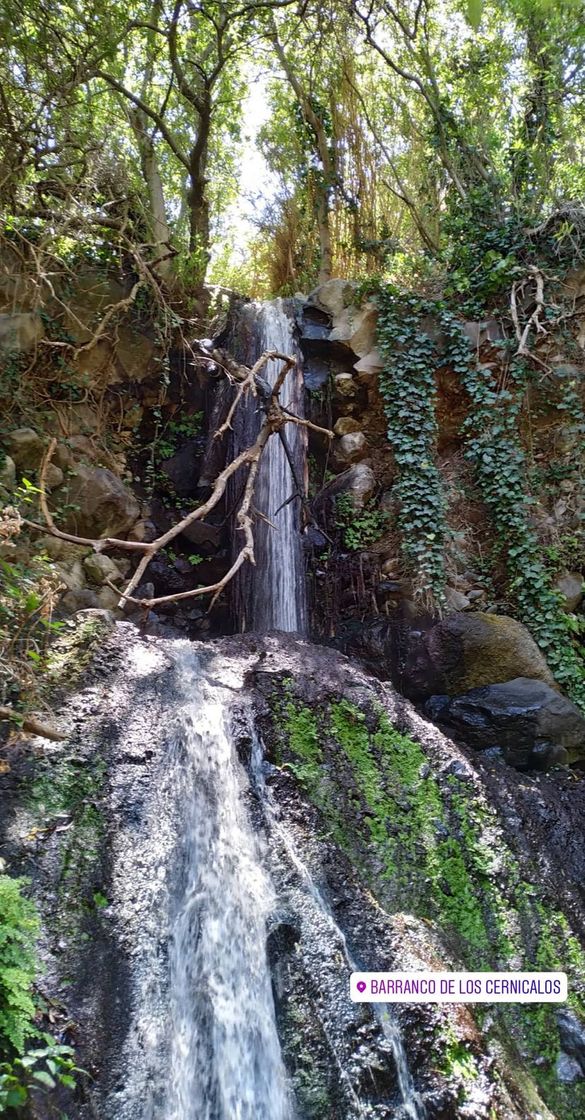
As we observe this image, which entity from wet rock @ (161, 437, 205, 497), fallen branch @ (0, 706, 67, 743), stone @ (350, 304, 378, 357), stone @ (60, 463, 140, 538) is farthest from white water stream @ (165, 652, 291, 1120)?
stone @ (350, 304, 378, 357)

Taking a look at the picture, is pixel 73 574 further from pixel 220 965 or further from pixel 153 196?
pixel 153 196

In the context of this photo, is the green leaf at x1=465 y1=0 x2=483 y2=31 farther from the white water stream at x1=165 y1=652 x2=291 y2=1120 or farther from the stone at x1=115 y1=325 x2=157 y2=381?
the stone at x1=115 y1=325 x2=157 y2=381

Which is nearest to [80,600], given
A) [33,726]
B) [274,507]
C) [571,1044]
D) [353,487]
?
A: [274,507]

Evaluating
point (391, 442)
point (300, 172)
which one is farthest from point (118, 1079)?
point (300, 172)

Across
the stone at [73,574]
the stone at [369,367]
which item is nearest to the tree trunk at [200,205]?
the stone at [369,367]

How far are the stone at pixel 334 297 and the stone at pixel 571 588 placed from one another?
3.93 metres

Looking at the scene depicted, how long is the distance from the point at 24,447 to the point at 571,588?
5.36 metres

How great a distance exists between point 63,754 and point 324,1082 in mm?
1923

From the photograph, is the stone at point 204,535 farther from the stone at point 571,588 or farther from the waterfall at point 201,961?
the waterfall at point 201,961

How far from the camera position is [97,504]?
6914 millimetres

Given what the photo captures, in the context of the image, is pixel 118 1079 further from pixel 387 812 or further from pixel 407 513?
pixel 407 513

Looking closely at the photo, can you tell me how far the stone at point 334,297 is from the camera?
812 centimetres

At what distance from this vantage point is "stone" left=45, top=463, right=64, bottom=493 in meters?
6.60

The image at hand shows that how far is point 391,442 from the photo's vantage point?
292 inches
